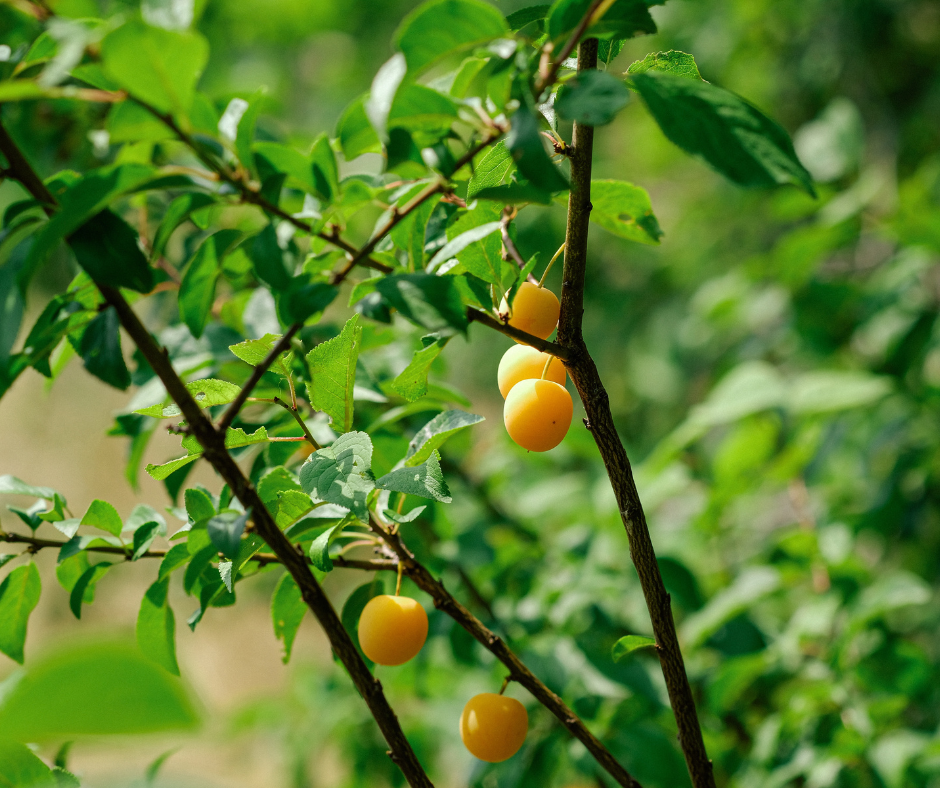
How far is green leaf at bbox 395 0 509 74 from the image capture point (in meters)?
0.26

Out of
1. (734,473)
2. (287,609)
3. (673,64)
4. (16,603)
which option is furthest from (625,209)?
(734,473)

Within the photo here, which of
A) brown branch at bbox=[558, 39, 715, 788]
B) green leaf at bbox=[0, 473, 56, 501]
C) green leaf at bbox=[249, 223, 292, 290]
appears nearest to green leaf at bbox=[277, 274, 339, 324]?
green leaf at bbox=[249, 223, 292, 290]

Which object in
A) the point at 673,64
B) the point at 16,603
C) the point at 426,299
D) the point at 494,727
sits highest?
the point at 673,64

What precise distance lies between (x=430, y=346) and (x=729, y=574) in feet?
2.70

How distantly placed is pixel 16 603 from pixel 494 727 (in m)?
0.28

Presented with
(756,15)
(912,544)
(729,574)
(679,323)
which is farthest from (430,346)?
(756,15)

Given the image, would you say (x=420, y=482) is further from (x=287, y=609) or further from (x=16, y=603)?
(x=16, y=603)

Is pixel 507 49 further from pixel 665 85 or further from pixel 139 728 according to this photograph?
pixel 139 728

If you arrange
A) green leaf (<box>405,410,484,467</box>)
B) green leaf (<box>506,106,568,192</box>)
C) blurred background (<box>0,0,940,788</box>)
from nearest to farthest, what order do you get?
green leaf (<box>506,106,568,192</box>)
green leaf (<box>405,410,484,467</box>)
blurred background (<box>0,0,940,788</box>)

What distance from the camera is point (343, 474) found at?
342 millimetres

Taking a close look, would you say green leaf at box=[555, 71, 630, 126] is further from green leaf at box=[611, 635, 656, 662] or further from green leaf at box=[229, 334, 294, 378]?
green leaf at box=[611, 635, 656, 662]

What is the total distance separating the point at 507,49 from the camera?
284 millimetres

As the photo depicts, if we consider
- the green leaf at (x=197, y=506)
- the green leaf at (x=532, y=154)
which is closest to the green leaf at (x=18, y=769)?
the green leaf at (x=197, y=506)

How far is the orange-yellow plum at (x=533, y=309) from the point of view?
0.37 metres
